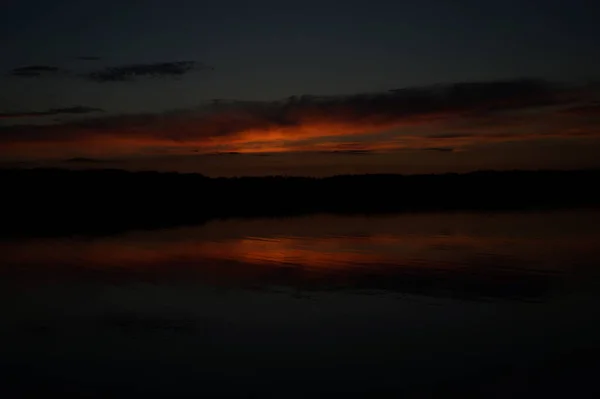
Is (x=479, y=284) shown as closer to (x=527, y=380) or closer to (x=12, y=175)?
(x=527, y=380)

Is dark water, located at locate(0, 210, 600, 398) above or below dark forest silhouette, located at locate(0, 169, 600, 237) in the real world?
below

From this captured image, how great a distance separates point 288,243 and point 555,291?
9.22m

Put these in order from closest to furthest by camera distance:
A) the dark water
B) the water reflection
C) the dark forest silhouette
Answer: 1. the dark water
2. the water reflection
3. the dark forest silhouette

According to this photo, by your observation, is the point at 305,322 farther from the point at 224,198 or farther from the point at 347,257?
the point at 224,198

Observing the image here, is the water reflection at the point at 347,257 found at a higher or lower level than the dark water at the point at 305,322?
higher

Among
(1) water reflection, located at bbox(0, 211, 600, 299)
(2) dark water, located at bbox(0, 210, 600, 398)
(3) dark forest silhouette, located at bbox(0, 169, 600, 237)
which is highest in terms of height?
(3) dark forest silhouette, located at bbox(0, 169, 600, 237)

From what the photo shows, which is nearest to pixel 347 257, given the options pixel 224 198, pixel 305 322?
pixel 305 322

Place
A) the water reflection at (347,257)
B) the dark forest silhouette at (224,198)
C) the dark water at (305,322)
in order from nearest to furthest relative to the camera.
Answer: the dark water at (305,322)
the water reflection at (347,257)
the dark forest silhouette at (224,198)

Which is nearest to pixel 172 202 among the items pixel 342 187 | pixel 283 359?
pixel 342 187

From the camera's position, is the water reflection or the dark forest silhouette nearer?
the water reflection

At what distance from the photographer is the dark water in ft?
24.2

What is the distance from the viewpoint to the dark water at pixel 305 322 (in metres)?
7.39

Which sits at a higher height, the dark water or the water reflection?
the water reflection

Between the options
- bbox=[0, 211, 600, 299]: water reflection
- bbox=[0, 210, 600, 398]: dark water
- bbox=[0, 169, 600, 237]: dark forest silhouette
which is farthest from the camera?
bbox=[0, 169, 600, 237]: dark forest silhouette
